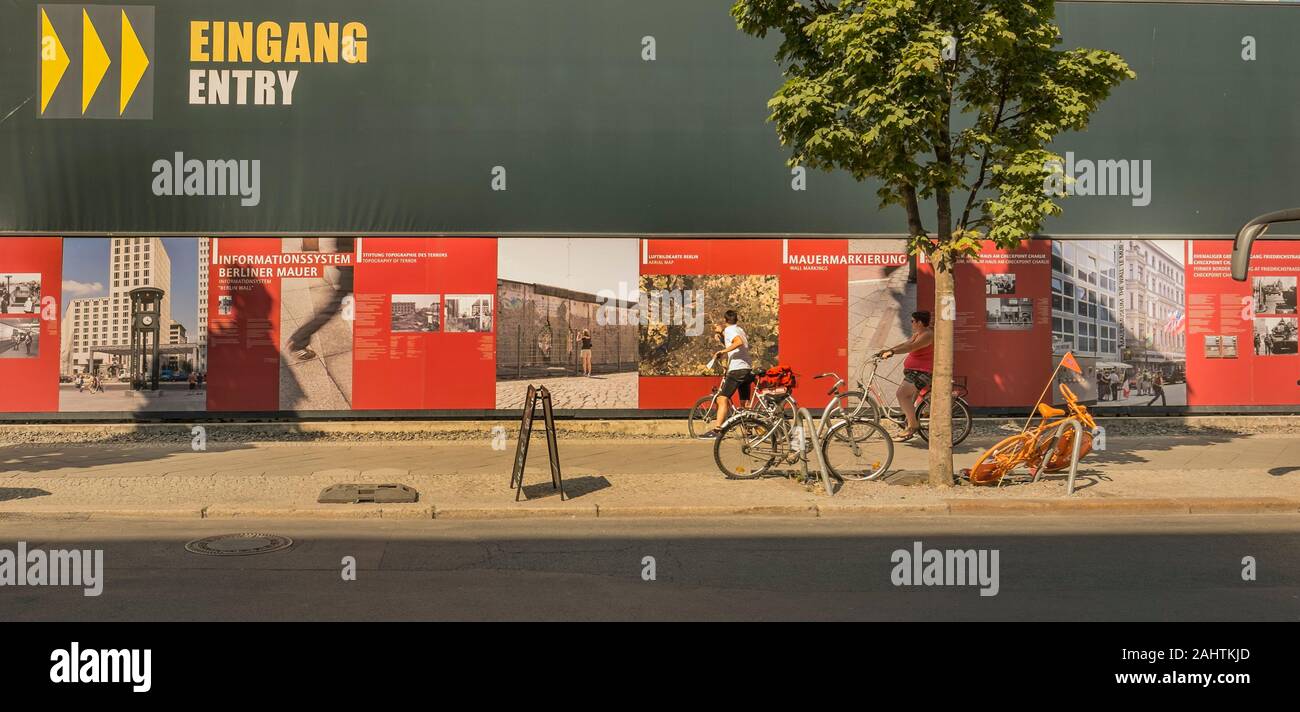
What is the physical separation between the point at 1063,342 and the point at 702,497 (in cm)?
927

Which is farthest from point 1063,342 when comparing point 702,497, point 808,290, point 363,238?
point 363,238

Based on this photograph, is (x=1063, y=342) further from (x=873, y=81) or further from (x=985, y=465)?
(x=873, y=81)

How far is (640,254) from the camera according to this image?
15.7 metres

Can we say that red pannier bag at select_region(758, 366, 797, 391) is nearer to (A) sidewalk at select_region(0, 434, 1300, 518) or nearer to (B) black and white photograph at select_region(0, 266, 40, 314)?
(A) sidewalk at select_region(0, 434, 1300, 518)

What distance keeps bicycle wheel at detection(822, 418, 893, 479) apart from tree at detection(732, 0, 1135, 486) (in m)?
0.60

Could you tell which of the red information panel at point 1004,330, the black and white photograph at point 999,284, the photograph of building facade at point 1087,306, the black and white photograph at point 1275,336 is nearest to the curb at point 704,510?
the red information panel at point 1004,330

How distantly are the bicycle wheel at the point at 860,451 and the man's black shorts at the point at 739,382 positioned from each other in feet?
9.97

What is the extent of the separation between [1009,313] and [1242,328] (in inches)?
172

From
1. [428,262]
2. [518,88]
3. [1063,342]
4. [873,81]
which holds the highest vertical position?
[518,88]

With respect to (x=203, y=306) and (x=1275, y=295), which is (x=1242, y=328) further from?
(x=203, y=306)

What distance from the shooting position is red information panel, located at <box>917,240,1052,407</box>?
628 inches

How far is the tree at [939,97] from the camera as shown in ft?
31.7

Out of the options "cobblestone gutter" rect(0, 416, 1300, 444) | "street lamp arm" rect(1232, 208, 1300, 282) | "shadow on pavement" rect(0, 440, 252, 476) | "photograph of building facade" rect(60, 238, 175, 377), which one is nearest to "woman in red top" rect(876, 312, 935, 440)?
"cobblestone gutter" rect(0, 416, 1300, 444)

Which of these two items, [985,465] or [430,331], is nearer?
[985,465]
